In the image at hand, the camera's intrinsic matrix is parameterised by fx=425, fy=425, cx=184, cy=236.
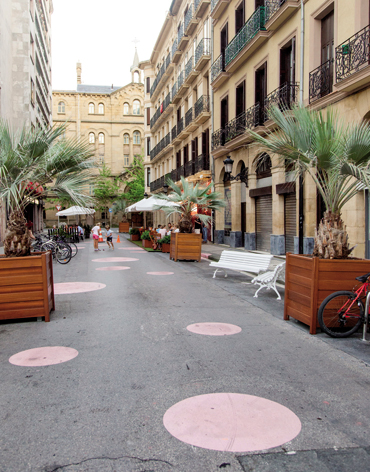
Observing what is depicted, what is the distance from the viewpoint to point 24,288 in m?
6.32

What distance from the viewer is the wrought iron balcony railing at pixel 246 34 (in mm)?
18344

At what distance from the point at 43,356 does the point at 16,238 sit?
2445 millimetres

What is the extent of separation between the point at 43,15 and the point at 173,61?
16.3 metres

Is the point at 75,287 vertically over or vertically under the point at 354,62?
under

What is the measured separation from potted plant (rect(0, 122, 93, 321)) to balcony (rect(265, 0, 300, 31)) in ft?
39.5

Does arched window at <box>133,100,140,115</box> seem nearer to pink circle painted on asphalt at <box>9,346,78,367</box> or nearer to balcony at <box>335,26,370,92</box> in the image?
balcony at <box>335,26,370,92</box>

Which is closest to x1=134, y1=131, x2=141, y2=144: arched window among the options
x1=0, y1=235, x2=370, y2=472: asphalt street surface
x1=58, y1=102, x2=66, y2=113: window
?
x1=58, y1=102, x2=66, y2=113: window

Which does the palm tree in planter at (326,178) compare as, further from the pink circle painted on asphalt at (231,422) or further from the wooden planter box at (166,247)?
the wooden planter box at (166,247)

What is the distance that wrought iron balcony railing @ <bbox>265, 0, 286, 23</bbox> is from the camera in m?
16.8

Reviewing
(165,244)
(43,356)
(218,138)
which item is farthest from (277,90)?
(43,356)

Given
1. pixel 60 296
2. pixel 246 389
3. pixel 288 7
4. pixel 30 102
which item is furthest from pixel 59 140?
pixel 30 102

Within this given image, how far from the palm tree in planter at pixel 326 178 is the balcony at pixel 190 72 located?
23.9m

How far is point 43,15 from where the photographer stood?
4194 centimetres

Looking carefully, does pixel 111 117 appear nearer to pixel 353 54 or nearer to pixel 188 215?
pixel 188 215
